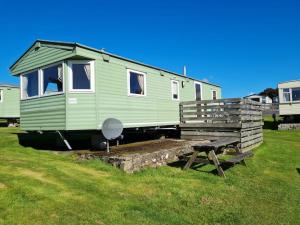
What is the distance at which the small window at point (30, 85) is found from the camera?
12.2 m

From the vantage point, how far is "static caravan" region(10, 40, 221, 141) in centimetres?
1064

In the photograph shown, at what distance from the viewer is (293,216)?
6.14 m

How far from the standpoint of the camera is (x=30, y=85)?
12.6 m

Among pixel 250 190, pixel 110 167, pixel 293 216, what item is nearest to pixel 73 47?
pixel 110 167

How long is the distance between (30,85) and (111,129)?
15.5ft

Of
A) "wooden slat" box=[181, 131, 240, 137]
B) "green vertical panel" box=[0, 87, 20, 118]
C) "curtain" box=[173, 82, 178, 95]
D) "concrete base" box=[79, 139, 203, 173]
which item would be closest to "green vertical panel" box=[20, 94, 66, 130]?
"concrete base" box=[79, 139, 203, 173]

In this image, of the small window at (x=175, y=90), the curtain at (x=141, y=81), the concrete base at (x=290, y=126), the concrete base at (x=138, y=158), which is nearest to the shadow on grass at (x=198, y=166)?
the concrete base at (x=138, y=158)

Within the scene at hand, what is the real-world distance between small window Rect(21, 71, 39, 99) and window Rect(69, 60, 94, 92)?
2243mm

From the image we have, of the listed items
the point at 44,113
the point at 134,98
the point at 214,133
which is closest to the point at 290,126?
the point at 214,133

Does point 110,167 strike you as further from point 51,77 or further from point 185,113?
point 185,113

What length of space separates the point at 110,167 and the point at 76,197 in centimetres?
249

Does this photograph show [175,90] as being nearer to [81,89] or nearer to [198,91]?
[198,91]

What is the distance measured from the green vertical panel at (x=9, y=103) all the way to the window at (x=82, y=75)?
64.9 ft

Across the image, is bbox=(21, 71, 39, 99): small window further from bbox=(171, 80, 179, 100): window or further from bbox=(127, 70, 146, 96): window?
bbox=(171, 80, 179, 100): window
